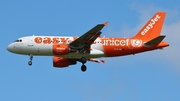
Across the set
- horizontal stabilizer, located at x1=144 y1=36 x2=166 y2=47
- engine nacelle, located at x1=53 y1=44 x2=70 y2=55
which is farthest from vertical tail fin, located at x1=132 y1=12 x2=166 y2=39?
engine nacelle, located at x1=53 y1=44 x2=70 y2=55

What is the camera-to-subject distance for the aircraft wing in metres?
81.9

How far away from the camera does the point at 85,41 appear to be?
83750mm

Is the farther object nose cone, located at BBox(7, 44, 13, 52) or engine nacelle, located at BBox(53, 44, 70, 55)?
nose cone, located at BBox(7, 44, 13, 52)

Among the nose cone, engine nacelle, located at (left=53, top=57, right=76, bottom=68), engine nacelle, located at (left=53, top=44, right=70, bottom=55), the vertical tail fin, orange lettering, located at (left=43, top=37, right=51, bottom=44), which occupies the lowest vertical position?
engine nacelle, located at (left=53, top=57, right=76, bottom=68)

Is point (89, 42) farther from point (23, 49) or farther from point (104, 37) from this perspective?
point (23, 49)

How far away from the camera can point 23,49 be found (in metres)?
84.2

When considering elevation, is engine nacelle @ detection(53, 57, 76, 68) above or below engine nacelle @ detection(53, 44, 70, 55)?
below

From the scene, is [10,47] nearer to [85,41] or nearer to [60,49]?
[60,49]

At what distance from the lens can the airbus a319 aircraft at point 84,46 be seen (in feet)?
273

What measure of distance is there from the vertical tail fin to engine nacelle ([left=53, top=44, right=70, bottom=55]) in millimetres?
11113

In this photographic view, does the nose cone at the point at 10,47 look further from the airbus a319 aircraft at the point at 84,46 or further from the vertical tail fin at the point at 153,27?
the vertical tail fin at the point at 153,27

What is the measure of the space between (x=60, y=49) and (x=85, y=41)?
3.70 m

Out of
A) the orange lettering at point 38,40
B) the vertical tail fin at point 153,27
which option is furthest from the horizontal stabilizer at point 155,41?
the orange lettering at point 38,40

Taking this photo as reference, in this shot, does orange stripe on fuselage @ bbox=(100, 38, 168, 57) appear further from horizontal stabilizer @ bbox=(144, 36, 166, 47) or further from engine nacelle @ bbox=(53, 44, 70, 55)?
engine nacelle @ bbox=(53, 44, 70, 55)
